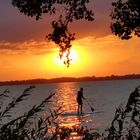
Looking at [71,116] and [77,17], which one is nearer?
[77,17]

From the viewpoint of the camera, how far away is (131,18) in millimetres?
16000

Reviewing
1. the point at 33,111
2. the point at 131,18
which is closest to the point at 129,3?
the point at 131,18

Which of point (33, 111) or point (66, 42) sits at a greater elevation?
point (66, 42)

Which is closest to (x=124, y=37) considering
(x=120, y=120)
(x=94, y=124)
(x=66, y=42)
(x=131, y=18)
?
(x=131, y=18)

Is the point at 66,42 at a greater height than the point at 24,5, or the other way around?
the point at 24,5

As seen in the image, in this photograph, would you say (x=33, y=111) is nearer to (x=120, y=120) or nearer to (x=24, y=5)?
(x=120, y=120)

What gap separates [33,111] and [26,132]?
245 millimetres

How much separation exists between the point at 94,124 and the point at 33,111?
41.4 meters

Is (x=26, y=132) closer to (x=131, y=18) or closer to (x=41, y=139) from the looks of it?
(x=41, y=139)

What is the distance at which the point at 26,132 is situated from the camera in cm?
536

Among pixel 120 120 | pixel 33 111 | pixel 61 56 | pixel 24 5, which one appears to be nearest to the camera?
pixel 33 111

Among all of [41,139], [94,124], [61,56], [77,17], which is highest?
[77,17]

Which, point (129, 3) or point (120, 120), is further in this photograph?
point (129, 3)

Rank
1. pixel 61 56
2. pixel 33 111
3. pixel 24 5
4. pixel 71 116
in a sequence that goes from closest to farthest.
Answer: pixel 33 111 → pixel 24 5 → pixel 61 56 → pixel 71 116
